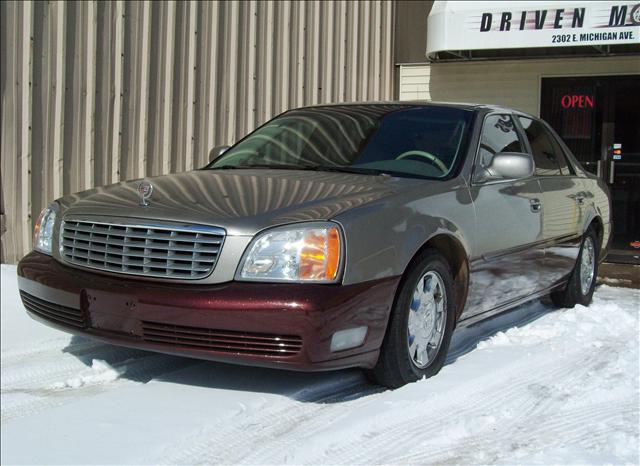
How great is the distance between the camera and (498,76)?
36.3 ft

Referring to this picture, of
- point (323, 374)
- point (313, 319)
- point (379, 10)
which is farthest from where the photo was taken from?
point (379, 10)

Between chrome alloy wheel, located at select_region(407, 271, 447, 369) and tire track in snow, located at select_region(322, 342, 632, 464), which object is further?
chrome alloy wheel, located at select_region(407, 271, 447, 369)

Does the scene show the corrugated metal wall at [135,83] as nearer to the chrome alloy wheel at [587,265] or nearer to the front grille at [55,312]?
the front grille at [55,312]

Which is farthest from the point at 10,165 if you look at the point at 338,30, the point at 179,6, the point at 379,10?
the point at 379,10

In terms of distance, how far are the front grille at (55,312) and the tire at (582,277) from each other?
12.5 feet

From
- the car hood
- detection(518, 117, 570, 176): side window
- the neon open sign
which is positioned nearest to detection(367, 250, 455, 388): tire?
the car hood

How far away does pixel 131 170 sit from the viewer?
7730mm

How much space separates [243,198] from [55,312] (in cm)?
111

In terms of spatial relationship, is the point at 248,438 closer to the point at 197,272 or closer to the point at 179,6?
the point at 197,272

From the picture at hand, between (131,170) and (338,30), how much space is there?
4.27m

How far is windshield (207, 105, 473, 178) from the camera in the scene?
15.1 ft

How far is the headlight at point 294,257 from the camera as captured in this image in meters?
3.48

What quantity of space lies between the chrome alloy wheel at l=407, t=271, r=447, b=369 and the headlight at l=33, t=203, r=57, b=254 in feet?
6.32

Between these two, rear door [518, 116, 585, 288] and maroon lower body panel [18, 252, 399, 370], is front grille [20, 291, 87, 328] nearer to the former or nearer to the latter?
maroon lower body panel [18, 252, 399, 370]
